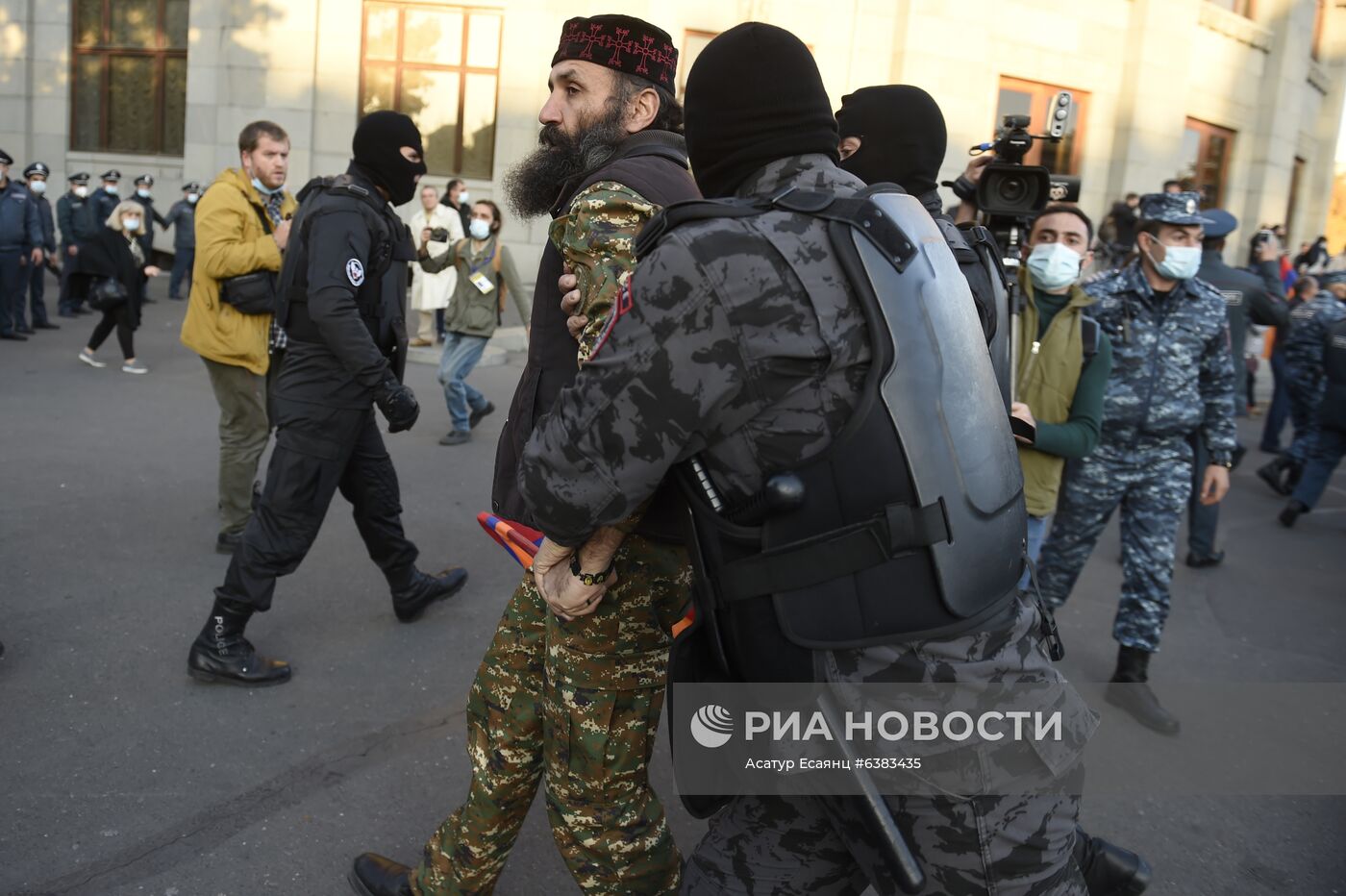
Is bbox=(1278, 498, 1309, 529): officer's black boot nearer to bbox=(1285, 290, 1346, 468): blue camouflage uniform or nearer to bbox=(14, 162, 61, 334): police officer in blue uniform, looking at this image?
bbox=(1285, 290, 1346, 468): blue camouflage uniform

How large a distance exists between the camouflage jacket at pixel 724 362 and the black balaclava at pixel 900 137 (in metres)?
1.52

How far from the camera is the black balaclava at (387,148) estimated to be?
13.4ft

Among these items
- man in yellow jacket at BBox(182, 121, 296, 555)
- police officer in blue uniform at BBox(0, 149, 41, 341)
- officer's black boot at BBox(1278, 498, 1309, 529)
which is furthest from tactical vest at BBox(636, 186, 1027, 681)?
police officer in blue uniform at BBox(0, 149, 41, 341)

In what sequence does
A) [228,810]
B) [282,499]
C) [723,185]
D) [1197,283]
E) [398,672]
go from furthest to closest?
[1197,283] → [398,672] → [282,499] → [228,810] → [723,185]

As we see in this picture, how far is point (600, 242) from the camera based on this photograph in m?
2.12

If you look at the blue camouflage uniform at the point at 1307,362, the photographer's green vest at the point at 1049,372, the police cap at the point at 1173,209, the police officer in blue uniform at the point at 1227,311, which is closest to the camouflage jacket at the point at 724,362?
the photographer's green vest at the point at 1049,372

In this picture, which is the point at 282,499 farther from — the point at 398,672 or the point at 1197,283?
the point at 1197,283

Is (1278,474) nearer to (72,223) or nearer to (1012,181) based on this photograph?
(1012,181)

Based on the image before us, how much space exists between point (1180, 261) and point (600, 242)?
306 cm

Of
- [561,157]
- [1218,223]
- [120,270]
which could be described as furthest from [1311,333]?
[120,270]

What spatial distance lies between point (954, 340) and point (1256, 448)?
11008 millimetres

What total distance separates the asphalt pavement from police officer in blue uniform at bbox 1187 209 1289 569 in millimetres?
207

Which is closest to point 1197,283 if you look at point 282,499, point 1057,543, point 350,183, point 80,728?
point 1057,543

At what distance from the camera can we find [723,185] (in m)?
1.92
